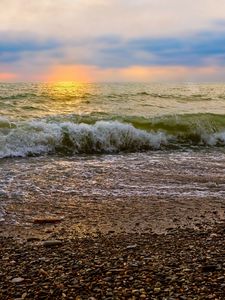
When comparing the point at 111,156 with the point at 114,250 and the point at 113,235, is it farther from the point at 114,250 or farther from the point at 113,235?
the point at 114,250

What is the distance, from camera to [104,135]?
1310 cm

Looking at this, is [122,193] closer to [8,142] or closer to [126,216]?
[126,216]

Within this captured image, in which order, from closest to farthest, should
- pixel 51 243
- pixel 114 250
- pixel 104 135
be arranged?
pixel 114 250, pixel 51 243, pixel 104 135

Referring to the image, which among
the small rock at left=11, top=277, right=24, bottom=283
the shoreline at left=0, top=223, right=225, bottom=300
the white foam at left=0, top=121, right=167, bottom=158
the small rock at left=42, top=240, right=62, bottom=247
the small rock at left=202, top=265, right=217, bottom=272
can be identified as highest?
the white foam at left=0, top=121, right=167, bottom=158

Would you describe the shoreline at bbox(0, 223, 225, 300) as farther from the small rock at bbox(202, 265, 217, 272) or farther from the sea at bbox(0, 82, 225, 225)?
the sea at bbox(0, 82, 225, 225)

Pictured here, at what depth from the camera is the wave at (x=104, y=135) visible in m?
11.8

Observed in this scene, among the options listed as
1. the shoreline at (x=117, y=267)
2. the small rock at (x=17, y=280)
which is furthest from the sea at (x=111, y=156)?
the small rock at (x=17, y=280)

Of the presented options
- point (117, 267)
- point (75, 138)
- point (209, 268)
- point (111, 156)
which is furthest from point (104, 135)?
point (209, 268)

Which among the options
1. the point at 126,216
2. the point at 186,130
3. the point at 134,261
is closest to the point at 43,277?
the point at 134,261

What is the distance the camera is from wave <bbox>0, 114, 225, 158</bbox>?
11.8m

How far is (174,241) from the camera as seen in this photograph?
4668 mm

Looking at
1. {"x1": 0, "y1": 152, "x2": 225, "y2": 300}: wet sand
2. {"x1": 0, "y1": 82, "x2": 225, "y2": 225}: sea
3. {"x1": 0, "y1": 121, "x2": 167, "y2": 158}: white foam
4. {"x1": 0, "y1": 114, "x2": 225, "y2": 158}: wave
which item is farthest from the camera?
{"x1": 0, "y1": 114, "x2": 225, "y2": 158}: wave

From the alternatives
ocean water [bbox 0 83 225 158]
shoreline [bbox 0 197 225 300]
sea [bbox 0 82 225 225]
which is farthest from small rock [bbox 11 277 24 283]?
ocean water [bbox 0 83 225 158]

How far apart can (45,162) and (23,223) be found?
457 cm
